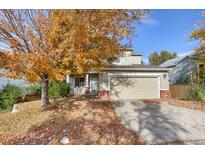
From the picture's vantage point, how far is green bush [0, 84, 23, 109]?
42.6 feet

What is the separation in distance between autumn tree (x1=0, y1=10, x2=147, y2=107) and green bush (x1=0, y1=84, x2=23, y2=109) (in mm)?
5447

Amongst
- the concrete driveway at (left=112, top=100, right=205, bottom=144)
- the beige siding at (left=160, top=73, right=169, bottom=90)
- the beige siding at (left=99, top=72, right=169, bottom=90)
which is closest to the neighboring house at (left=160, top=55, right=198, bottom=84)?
the beige siding at (left=160, top=73, right=169, bottom=90)

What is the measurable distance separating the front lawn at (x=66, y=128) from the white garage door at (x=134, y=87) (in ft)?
20.9

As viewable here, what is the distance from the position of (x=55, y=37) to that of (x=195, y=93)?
448 inches

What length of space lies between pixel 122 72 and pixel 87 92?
379cm

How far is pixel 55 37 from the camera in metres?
8.15

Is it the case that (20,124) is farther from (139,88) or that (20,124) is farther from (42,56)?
(139,88)

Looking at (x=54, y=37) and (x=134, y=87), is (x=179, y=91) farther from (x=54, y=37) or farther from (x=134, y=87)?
(x=54, y=37)

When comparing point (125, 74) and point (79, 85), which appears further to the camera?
point (79, 85)

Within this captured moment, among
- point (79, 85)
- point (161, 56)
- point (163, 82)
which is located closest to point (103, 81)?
point (79, 85)

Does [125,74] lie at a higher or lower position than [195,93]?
higher
